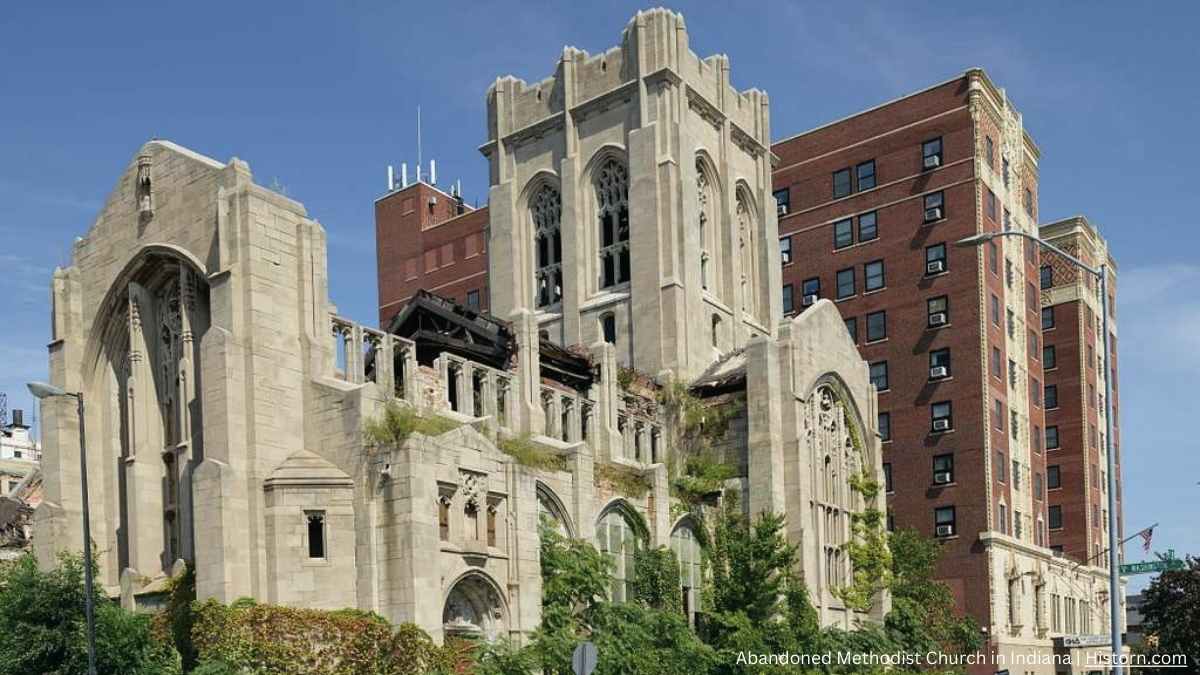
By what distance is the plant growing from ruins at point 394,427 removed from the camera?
3500cm

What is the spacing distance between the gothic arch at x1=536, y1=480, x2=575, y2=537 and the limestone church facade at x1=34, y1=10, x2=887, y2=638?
11 centimetres

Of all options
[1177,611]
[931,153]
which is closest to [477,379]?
[931,153]

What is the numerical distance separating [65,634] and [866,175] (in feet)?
168

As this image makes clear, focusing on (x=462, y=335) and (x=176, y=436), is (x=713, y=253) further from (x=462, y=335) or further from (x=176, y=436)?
(x=176, y=436)

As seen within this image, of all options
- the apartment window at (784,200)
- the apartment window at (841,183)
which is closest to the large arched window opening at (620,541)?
the apartment window at (841,183)

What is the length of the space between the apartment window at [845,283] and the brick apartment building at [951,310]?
79 mm

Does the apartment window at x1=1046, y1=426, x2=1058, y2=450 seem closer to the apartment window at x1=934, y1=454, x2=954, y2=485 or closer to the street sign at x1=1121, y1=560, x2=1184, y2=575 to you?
the apartment window at x1=934, y1=454, x2=954, y2=485

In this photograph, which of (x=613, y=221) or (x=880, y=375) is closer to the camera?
(x=613, y=221)

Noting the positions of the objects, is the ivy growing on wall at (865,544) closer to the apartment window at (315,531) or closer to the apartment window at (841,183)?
the apartment window at (841,183)

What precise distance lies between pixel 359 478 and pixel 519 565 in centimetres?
530

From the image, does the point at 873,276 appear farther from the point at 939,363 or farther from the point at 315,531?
the point at 315,531

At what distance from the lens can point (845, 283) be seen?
75125 millimetres

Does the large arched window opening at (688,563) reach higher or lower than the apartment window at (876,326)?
lower

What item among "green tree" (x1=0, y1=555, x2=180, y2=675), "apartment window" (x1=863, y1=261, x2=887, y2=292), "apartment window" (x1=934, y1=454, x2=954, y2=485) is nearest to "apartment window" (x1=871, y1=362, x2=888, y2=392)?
"apartment window" (x1=863, y1=261, x2=887, y2=292)
